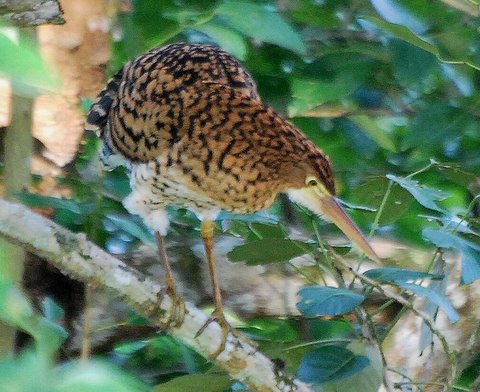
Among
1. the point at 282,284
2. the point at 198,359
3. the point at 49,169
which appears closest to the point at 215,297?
the point at 198,359

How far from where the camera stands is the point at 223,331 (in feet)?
5.58

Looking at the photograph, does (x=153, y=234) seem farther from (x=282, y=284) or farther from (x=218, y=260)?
(x=282, y=284)

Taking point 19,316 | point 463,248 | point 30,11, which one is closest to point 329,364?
point 463,248

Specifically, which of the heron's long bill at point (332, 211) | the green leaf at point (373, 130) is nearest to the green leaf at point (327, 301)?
the heron's long bill at point (332, 211)

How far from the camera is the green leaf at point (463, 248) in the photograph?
148cm

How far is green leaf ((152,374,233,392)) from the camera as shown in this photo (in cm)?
156

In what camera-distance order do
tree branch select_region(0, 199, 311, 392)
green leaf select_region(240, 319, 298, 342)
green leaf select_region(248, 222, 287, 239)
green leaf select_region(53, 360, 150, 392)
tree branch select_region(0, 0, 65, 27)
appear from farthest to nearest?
green leaf select_region(240, 319, 298, 342), green leaf select_region(248, 222, 287, 239), tree branch select_region(0, 199, 311, 392), tree branch select_region(0, 0, 65, 27), green leaf select_region(53, 360, 150, 392)

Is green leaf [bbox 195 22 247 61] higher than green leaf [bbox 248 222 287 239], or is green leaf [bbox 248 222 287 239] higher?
green leaf [bbox 195 22 247 61]

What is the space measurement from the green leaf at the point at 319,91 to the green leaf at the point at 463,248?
478 mm

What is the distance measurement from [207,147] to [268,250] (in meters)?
0.23

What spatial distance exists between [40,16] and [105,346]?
135 centimetres

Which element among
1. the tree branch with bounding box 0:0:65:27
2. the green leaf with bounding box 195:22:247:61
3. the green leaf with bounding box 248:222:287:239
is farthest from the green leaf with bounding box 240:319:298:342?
the tree branch with bounding box 0:0:65:27

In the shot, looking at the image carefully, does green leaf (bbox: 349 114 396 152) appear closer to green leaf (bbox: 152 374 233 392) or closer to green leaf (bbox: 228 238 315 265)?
green leaf (bbox: 228 238 315 265)

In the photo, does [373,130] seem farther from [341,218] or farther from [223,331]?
[223,331]
